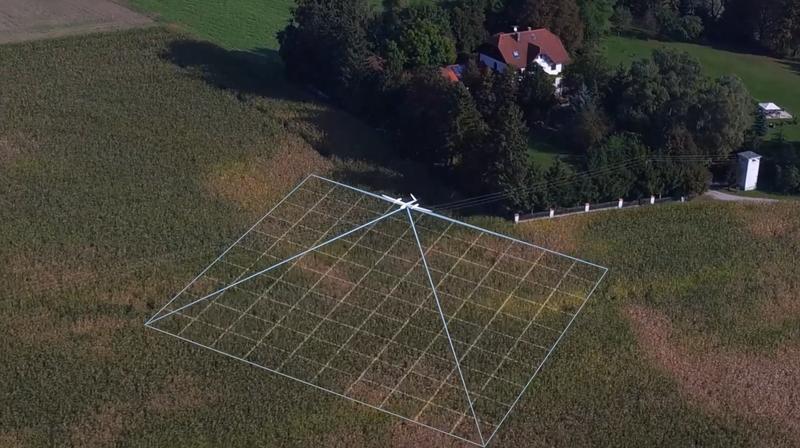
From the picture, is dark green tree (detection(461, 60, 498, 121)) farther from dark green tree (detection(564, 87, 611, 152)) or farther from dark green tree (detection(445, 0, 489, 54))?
dark green tree (detection(445, 0, 489, 54))

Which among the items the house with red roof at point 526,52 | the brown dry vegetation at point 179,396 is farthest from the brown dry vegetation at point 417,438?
the house with red roof at point 526,52
